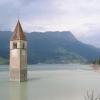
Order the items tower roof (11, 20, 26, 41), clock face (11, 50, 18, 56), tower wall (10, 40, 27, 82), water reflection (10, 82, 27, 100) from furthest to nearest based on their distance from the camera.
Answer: clock face (11, 50, 18, 56) → tower roof (11, 20, 26, 41) → tower wall (10, 40, 27, 82) → water reflection (10, 82, 27, 100)

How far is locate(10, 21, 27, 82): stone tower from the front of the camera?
51.0 m

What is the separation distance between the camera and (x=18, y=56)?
51656mm

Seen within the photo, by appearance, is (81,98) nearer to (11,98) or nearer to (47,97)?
(47,97)

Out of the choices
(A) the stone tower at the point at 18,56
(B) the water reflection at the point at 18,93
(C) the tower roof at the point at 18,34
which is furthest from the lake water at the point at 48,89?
(C) the tower roof at the point at 18,34

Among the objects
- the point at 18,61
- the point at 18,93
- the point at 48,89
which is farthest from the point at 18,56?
the point at 18,93

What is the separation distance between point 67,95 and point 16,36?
23.0 m

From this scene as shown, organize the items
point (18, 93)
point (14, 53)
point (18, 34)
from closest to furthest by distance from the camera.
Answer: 1. point (18, 93)
2. point (18, 34)
3. point (14, 53)

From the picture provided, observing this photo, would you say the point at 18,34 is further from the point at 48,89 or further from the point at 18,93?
the point at 18,93

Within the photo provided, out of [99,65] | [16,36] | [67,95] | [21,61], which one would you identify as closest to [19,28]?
[16,36]

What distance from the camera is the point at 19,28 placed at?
2057 inches

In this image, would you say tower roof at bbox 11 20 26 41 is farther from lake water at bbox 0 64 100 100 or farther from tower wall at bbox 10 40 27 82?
lake water at bbox 0 64 100 100

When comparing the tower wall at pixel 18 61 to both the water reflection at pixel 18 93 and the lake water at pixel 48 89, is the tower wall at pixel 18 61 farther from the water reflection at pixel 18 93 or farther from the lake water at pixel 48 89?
the water reflection at pixel 18 93

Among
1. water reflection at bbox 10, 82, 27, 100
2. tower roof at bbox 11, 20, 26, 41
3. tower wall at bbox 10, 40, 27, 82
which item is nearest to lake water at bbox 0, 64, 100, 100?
water reflection at bbox 10, 82, 27, 100

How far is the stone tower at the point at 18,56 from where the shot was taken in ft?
167
